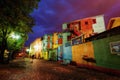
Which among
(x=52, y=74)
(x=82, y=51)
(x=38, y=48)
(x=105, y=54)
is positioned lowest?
(x=52, y=74)

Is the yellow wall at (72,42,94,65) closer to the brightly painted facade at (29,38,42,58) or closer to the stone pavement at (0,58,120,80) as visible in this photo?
the stone pavement at (0,58,120,80)

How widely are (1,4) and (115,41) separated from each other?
Answer: 1113 cm

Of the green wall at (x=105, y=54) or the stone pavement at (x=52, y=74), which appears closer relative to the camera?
the stone pavement at (x=52, y=74)

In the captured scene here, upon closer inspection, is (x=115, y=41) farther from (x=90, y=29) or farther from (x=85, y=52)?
(x=90, y=29)

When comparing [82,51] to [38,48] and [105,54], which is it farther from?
[38,48]

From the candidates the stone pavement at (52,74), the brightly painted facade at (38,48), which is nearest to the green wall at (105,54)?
the stone pavement at (52,74)

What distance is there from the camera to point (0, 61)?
73.6ft

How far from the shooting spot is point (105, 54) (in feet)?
42.4

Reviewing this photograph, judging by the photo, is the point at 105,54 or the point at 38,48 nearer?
the point at 105,54

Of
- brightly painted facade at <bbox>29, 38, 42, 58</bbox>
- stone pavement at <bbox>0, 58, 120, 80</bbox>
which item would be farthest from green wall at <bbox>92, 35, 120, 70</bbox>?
brightly painted facade at <bbox>29, 38, 42, 58</bbox>

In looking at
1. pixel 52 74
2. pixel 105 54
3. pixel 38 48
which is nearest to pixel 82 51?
pixel 105 54

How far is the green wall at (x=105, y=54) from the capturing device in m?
11.2

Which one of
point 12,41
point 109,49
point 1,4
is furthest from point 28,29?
point 109,49

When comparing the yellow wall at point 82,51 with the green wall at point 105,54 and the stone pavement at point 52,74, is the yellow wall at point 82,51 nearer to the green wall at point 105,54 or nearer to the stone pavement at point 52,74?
the green wall at point 105,54
